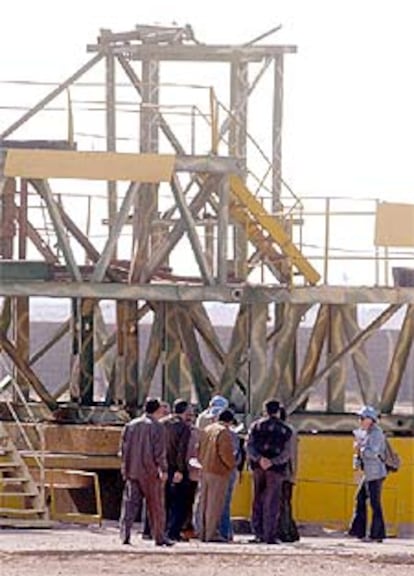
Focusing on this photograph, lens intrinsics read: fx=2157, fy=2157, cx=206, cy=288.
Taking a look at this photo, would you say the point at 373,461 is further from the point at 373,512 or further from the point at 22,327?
the point at 22,327

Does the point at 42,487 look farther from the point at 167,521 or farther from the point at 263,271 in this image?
the point at 263,271

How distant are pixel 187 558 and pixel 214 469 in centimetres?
211

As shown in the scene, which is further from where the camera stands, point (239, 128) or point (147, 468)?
point (239, 128)

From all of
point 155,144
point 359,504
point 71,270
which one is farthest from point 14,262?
point 359,504

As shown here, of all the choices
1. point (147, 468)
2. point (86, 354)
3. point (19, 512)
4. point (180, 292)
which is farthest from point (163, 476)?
point (86, 354)

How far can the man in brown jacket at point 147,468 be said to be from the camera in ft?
66.8

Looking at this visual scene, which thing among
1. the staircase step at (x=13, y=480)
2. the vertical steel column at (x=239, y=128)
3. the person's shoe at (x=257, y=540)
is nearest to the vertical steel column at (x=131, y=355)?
the vertical steel column at (x=239, y=128)

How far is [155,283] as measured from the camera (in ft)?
93.3

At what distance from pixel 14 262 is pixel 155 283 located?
1.89m

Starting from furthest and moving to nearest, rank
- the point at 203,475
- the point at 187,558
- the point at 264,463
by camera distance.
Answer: the point at 264,463 < the point at 203,475 < the point at 187,558

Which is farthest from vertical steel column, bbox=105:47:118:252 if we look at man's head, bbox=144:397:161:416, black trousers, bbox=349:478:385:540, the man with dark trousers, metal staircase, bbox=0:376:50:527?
man's head, bbox=144:397:161:416

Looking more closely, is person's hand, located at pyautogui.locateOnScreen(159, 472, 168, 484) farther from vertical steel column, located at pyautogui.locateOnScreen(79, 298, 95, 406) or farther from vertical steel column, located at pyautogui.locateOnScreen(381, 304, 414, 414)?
vertical steel column, located at pyautogui.locateOnScreen(381, 304, 414, 414)

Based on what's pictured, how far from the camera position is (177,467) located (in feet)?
70.4

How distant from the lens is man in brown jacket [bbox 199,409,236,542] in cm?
2094
